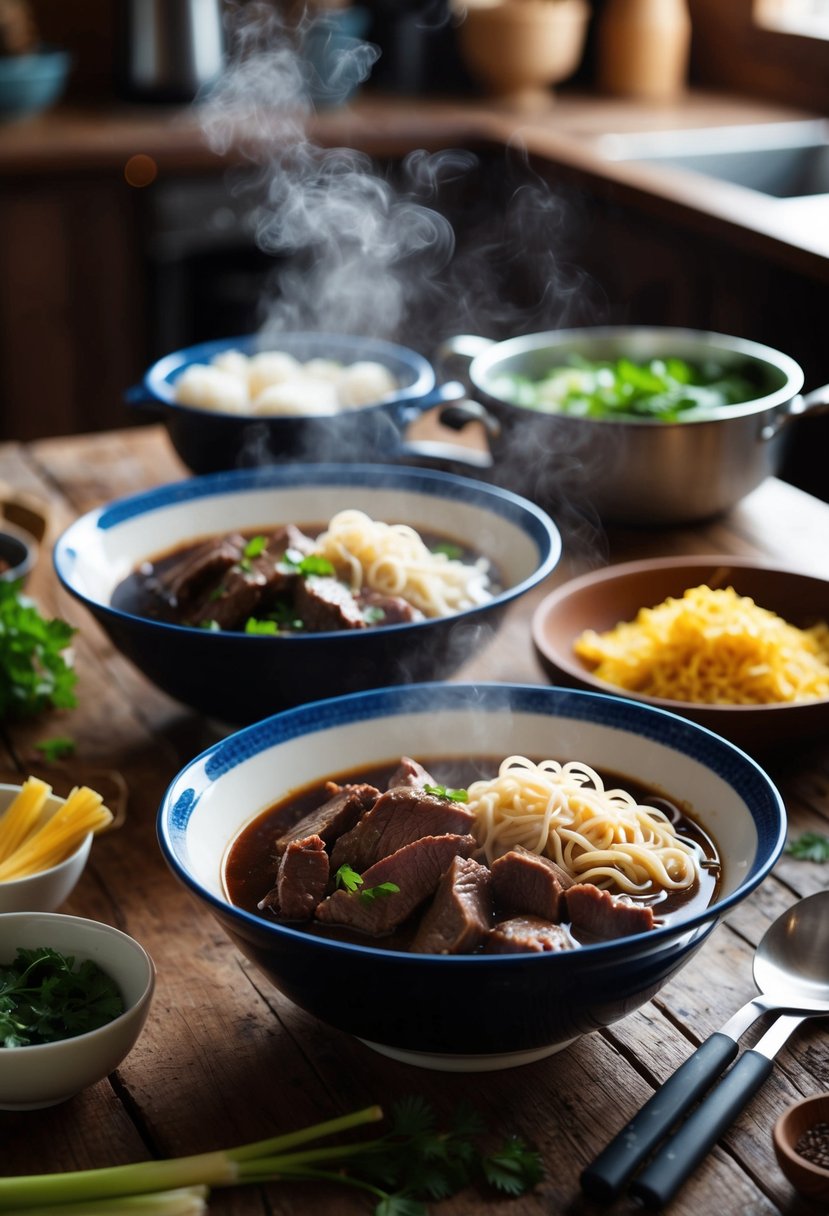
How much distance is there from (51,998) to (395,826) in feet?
1.17

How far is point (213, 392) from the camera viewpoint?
101 inches

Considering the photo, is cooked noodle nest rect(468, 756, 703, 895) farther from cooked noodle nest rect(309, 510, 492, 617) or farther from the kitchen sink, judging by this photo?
the kitchen sink

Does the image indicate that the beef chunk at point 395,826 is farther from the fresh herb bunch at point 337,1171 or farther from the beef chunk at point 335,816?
the fresh herb bunch at point 337,1171

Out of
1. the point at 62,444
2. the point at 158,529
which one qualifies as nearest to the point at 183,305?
the point at 62,444

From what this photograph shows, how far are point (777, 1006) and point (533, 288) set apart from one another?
4357mm

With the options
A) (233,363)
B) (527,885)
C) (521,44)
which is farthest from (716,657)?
(521,44)

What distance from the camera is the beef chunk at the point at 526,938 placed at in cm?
117

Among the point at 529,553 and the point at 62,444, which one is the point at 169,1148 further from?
the point at 62,444

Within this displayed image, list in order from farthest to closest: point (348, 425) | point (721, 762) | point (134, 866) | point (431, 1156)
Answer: point (348, 425), point (134, 866), point (721, 762), point (431, 1156)

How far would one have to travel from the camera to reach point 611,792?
1.43 metres

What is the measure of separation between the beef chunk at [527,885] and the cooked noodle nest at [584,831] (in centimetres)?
7

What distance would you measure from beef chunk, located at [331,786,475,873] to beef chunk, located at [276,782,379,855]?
0.02 meters

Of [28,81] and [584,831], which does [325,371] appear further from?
[28,81]

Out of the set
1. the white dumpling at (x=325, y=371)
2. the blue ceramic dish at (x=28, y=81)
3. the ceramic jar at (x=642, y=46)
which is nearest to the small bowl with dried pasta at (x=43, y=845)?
the white dumpling at (x=325, y=371)
